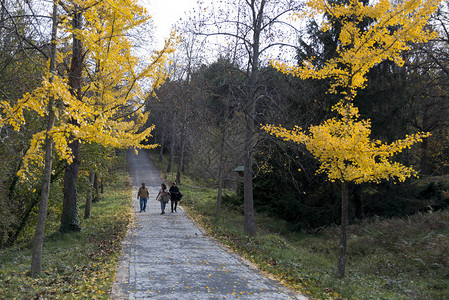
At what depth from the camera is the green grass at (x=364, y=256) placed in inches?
314

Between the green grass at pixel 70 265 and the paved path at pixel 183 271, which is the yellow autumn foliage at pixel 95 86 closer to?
the green grass at pixel 70 265

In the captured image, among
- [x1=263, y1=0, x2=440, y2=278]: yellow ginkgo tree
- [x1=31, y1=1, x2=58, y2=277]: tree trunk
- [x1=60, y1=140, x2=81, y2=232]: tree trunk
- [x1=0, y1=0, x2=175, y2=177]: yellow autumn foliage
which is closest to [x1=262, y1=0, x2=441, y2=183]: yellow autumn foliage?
[x1=263, y1=0, x2=440, y2=278]: yellow ginkgo tree

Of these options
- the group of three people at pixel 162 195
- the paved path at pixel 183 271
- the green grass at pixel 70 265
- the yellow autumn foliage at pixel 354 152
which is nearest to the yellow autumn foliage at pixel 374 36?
the yellow autumn foliage at pixel 354 152

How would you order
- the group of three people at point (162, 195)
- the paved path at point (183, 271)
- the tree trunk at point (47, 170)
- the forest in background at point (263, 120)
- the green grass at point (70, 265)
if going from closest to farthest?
the green grass at point (70, 265)
the paved path at point (183, 271)
the tree trunk at point (47, 170)
the forest in background at point (263, 120)
the group of three people at point (162, 195)

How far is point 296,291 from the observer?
23.5ft

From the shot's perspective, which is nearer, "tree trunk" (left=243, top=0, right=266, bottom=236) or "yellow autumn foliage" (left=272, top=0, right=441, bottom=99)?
"yellow autumn foliage" (left=272, top=0, right=441, bottom=99)

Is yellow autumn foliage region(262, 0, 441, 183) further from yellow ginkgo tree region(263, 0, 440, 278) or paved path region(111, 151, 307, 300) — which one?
paved path region(111, 151, 307, 300)

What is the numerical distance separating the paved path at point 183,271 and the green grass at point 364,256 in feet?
2.24

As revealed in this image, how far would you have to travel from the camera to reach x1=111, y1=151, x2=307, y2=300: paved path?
6.59 m

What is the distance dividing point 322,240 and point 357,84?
350 inches

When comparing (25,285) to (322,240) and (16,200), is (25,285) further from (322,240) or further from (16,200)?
(322,240)

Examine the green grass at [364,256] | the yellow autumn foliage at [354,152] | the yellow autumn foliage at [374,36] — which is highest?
the yellow autumn foliage at [374,36]

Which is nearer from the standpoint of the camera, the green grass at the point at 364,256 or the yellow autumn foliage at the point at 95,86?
the yellow autumn foliage at the point at 95,86

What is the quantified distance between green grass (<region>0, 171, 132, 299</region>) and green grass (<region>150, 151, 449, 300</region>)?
3.63m
